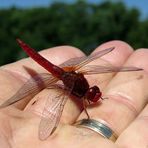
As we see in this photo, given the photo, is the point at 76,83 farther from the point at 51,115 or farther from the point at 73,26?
the point at 73,26

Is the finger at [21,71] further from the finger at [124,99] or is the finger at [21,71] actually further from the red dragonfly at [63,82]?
the finger at [124,99]

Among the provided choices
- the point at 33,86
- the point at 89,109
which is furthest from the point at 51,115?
the point at 33,86

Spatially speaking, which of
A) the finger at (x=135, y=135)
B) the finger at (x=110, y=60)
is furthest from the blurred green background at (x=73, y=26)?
the finger at (x=135, y=135)

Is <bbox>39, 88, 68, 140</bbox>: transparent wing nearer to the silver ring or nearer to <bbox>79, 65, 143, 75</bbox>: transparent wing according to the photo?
the silver ring

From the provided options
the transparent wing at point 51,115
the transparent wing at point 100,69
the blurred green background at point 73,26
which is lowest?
the blurred green background at point 73,26

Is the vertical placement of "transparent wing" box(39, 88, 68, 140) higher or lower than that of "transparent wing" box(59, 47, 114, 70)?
lower

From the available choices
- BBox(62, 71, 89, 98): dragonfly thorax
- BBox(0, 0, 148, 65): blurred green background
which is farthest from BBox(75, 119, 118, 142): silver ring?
BBox(0, 0, 148, 65): blurred green background
